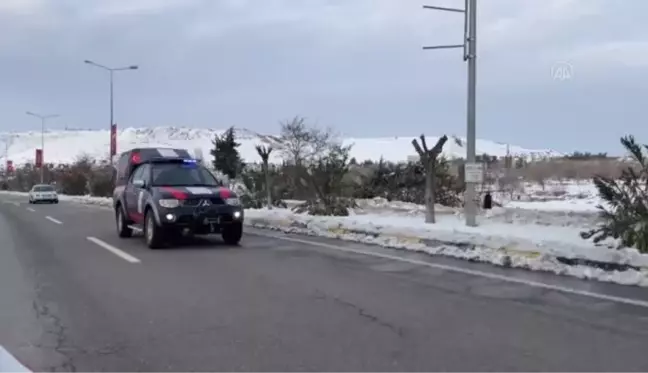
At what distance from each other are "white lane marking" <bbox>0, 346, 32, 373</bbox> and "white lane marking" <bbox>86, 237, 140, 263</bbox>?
21.6 feet

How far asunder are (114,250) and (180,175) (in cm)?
216

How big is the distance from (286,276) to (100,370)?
5079 mm

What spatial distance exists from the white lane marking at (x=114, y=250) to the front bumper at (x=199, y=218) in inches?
37.9

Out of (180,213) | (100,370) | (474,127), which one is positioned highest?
(474,127)

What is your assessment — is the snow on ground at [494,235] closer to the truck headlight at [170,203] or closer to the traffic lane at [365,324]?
the traffic lane at [365,324]

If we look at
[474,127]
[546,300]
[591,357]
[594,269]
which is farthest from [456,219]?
[591,357]

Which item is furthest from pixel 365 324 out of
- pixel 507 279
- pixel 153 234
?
pixel 153 234

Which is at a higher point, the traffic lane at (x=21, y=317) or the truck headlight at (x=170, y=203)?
the truck headlight at (x=170, y=203)

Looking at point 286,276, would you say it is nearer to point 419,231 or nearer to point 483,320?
point 483,320

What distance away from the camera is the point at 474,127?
58.4ft

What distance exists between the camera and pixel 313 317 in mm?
7895

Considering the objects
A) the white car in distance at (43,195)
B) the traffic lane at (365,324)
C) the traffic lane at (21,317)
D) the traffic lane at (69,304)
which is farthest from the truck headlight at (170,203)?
the white car in distance at (43,195)

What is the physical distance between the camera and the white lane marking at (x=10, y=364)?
592 centimetres

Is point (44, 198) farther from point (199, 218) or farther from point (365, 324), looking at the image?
point (365, 324)
